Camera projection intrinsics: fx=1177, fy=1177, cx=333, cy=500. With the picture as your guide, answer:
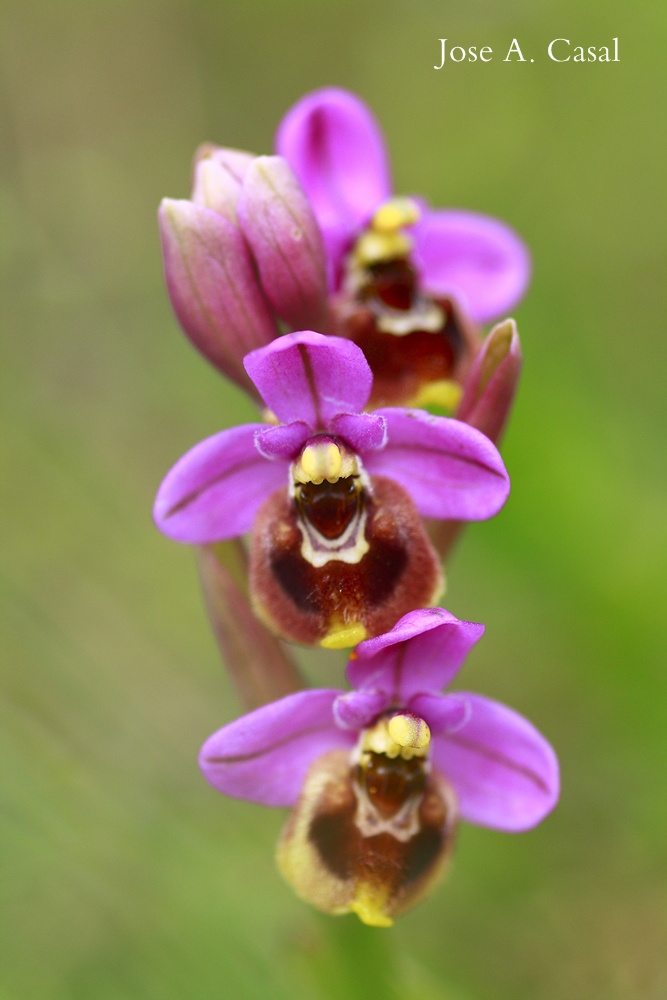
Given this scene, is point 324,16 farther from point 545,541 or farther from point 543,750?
point 543,750

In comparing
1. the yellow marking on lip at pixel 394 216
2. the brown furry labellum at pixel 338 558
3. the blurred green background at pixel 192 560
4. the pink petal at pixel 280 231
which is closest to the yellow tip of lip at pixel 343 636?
the brown furry labellum at pixel 338 558

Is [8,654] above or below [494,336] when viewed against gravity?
below

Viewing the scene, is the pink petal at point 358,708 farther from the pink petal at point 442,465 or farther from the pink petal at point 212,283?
the pink petal at point 212,283

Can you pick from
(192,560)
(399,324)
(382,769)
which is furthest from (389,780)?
(192,560)

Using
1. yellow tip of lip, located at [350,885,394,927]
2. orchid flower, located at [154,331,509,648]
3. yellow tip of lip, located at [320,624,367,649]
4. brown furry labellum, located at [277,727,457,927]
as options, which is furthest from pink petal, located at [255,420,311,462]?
yellow tip of lip, located at [350,885,394,927]

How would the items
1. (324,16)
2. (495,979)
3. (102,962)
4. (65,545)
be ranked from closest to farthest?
(102,962) → (495,979) → (65,545) → (324,16)

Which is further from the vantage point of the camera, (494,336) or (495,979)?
(495,979)

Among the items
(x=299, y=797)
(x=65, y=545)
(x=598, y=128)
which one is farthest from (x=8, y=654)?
(x=598, y=128)
